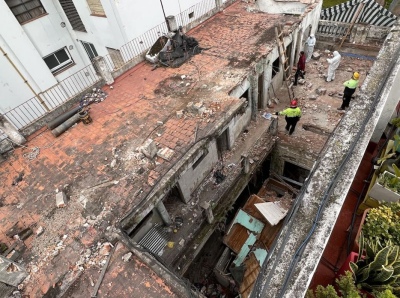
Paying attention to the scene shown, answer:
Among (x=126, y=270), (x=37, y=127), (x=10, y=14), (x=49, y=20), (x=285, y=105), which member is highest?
(x=10, y=14)

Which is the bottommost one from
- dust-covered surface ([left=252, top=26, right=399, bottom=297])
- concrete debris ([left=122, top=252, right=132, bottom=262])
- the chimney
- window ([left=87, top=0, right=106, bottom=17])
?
concrete debris ([left=122, top=252, right=132, bottom=262])

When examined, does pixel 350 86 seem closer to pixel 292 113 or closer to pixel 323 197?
pixel 292 113

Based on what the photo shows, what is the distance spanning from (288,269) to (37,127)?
10.1m

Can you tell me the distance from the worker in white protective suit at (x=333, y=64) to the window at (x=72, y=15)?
540 inches

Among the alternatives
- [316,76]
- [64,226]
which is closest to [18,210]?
[64,226]

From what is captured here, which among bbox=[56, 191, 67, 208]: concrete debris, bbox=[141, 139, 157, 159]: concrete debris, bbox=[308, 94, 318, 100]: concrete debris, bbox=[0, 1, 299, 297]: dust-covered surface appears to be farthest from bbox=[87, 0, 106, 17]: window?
bbox=[308, 94, 318, 100]: concrete debris

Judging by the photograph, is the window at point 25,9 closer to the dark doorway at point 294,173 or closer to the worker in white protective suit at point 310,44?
the worker in white protective suit at point 310,44

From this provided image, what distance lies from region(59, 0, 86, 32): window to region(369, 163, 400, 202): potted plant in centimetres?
1564

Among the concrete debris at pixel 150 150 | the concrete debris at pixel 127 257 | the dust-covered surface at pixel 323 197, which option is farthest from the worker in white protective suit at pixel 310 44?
the concrete debris at pixel 127 257

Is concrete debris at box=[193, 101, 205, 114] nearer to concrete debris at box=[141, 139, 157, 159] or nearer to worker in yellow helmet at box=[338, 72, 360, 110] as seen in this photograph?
concrete debris at box=[141, 139, 157, 159]

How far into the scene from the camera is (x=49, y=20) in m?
13.3

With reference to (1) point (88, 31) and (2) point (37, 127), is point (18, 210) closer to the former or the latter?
(2) point (37, 127)

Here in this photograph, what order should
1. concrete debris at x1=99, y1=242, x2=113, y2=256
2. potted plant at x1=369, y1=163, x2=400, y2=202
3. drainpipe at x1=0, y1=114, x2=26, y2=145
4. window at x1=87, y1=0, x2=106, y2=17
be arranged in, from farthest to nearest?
window at x1=87, y1=0, x2=106, y2=17
drainpipe at x1=0, y1=114, x2=26, y2=145
concrete debris at x1=99, y1=242, x2=113, y2=256
potted plant at x1=369, y1=163, x2=400, y2=202

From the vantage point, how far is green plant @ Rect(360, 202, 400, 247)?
Result: 3410mm
